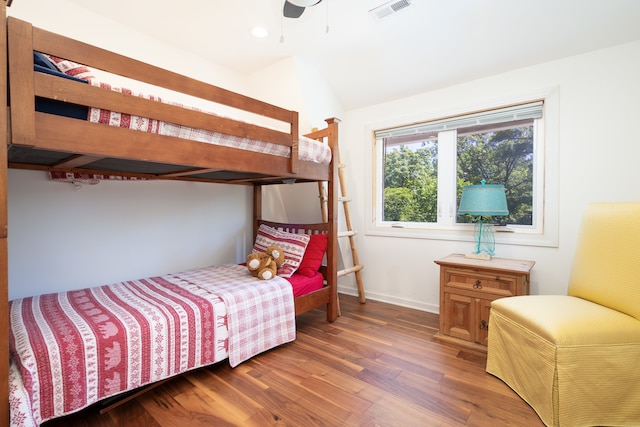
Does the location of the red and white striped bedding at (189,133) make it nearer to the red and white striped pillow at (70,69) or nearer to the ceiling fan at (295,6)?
the red and white striped pillow at (70,69)

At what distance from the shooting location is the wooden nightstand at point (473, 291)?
2018 mm

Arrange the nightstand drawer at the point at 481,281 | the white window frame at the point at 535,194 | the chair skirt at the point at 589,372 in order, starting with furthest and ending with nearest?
the white window frame at the point at 535,194 < the nightstand drawer at the point at 481,281 < the chair skirt at the point at 589,372

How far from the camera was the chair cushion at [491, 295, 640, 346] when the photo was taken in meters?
1.36

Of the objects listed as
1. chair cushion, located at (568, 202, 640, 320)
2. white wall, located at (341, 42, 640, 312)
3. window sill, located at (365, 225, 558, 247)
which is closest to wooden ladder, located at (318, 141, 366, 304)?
window sill, located at (365, 225, 558, 247)

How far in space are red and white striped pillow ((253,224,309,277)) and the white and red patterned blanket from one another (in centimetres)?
25

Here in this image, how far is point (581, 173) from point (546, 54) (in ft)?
3.06

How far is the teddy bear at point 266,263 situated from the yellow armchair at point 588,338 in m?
1.50

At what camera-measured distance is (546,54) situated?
2248mm

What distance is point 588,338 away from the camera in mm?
1364

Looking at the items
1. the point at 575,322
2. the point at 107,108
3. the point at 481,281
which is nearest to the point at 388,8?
the point at 107,108

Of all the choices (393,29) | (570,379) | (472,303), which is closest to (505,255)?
(472,303)

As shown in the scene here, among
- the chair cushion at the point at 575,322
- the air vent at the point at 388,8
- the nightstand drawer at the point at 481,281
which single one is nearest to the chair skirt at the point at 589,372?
the chair cushion at the point at 575,322

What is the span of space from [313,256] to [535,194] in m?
1.88

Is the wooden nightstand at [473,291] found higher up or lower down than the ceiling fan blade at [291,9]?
lower down
